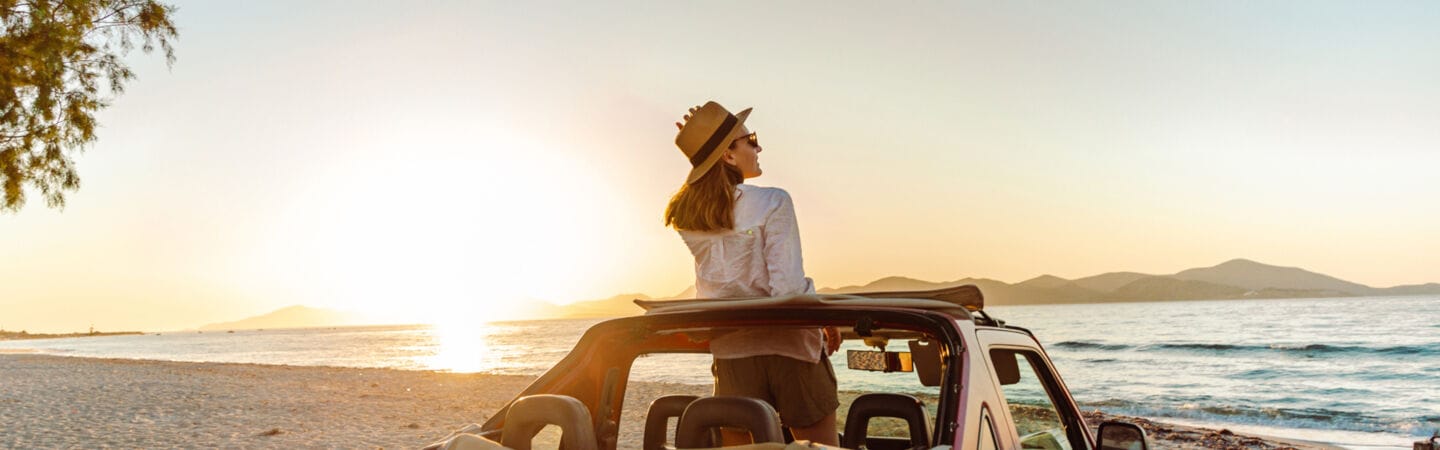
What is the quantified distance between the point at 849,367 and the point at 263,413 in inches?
603

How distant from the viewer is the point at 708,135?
376 centimetres

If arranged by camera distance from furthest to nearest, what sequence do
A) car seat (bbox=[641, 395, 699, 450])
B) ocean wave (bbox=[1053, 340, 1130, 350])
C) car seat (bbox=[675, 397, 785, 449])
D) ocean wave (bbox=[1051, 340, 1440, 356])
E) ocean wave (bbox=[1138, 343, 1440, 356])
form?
ocean wave (bbox=[1053, 340, 1130, 350]) → ocean wave (bbox=[1051, 340, 1440, 356]) → ocean wave (bbox=[1138, 343, 1440, 356]) → car seat (bbox=[641, 395, 699, 450]) → car seat (bbox=[675, 397, 785, 449])

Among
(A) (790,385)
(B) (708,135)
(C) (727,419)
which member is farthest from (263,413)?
(C) (727,419)

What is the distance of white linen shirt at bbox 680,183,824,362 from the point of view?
11.1ft

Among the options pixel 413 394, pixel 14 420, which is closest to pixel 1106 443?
pixel 14 420

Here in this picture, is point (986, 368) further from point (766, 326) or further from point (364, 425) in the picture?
point (364, 425)

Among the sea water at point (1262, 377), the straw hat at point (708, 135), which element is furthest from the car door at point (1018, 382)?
the sea water at point (1262, 377)

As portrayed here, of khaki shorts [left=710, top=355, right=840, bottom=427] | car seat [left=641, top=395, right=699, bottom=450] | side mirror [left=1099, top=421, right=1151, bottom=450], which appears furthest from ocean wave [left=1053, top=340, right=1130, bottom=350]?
car seat [left=641, top=395, right=699, bottom=450]

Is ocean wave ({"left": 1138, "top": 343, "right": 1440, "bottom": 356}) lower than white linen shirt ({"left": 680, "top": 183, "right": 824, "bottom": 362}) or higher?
lower

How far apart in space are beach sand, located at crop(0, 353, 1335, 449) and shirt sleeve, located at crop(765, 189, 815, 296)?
8444 millimetres

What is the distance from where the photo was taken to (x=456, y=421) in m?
15.9

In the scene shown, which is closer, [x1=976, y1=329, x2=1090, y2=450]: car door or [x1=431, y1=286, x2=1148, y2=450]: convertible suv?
[x1=431, y1=286, x2=1148, y2=450]: convertible suv

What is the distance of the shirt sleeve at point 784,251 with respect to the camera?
336cm

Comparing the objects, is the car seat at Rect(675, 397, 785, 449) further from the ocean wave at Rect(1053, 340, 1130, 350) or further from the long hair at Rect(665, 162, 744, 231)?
the ocean wave at Rect(1053, 340, 1130, 350)
